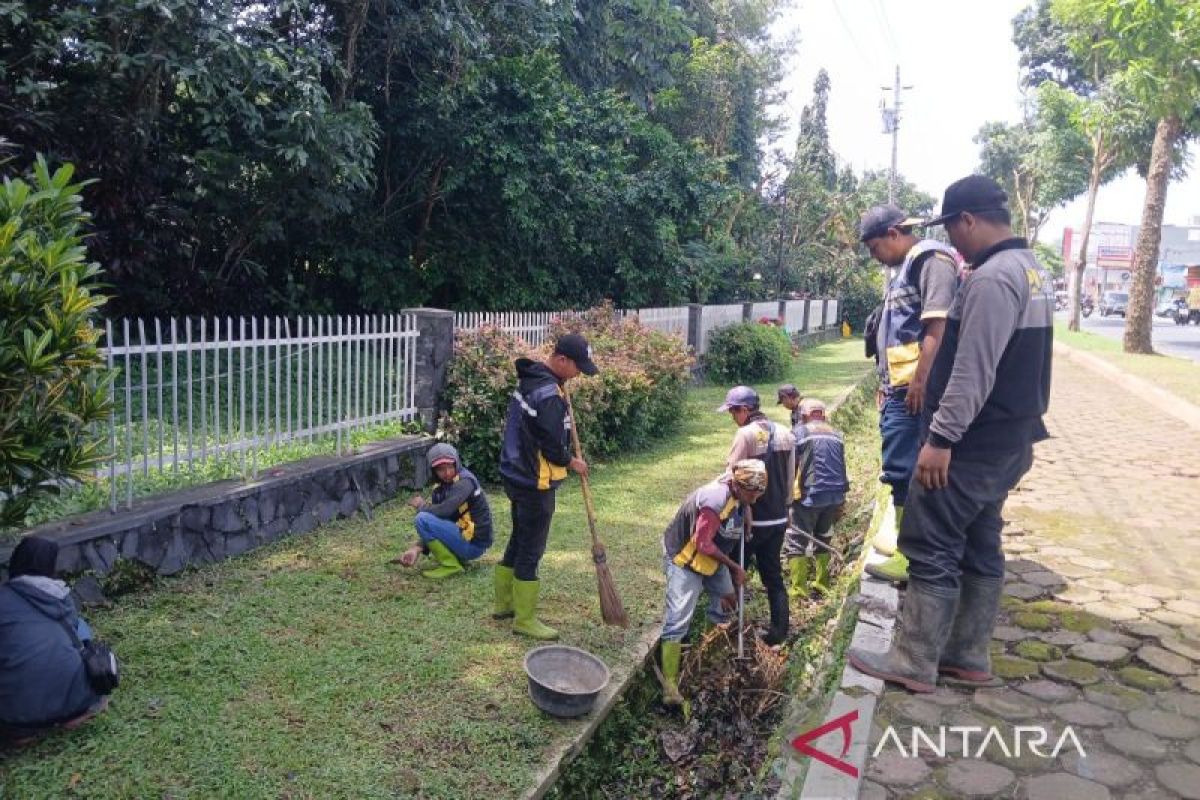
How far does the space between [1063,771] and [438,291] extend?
1123 cm

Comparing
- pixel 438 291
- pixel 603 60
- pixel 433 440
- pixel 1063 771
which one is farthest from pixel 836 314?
pixel 1063 771

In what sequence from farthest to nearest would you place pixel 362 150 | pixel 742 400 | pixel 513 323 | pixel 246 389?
pixel 513 323, pixel 362 150, pixel 246 389, pixel 742 400

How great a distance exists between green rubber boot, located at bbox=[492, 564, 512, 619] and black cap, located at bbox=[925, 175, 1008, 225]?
2.69m

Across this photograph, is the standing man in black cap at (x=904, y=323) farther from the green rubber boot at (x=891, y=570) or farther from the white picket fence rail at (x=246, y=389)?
the white picket fence rail at (x=246, y=389)

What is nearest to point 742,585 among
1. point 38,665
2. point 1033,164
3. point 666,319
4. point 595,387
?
point 38,665

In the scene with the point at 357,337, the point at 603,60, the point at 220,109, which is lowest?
the point at 357,337

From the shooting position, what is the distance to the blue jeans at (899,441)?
438cm

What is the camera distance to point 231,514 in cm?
512

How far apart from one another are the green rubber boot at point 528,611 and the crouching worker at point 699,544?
1.97ft

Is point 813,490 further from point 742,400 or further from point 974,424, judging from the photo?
point 974,424

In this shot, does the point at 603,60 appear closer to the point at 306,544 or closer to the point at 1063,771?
the point at 306,544

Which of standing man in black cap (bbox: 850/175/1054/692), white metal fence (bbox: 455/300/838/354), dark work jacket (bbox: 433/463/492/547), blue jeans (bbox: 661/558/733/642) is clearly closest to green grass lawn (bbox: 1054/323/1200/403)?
white metal fence (bbox: 455/300/838/354)

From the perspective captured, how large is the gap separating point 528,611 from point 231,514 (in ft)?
6.85

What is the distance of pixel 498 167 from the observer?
11.1 metres
